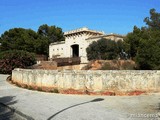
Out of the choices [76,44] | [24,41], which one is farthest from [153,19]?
[24,41]

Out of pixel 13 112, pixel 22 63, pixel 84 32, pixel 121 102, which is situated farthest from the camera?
pixel 84 32

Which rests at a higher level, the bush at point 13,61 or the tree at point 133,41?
the tree at point 133,41

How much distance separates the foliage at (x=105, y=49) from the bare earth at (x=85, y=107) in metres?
25.4

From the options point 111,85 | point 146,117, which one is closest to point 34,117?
point 146,117

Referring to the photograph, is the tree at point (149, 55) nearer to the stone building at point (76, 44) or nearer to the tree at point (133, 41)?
the tree at point (133, 41)

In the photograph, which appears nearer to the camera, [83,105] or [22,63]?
[83,105]

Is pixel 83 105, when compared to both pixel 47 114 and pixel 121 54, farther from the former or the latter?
pixel 121 54

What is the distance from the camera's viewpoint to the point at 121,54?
3784 cm

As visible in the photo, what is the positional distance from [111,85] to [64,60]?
2417cm

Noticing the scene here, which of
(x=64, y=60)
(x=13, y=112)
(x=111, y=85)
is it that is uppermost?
(x=64, y=60)

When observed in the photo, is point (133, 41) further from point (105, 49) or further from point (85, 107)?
point (85, 107)

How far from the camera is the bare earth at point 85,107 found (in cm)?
805

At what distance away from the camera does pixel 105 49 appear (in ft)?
126

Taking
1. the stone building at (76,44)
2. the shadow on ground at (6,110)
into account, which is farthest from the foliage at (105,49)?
the shadow on ground at (6,110)
